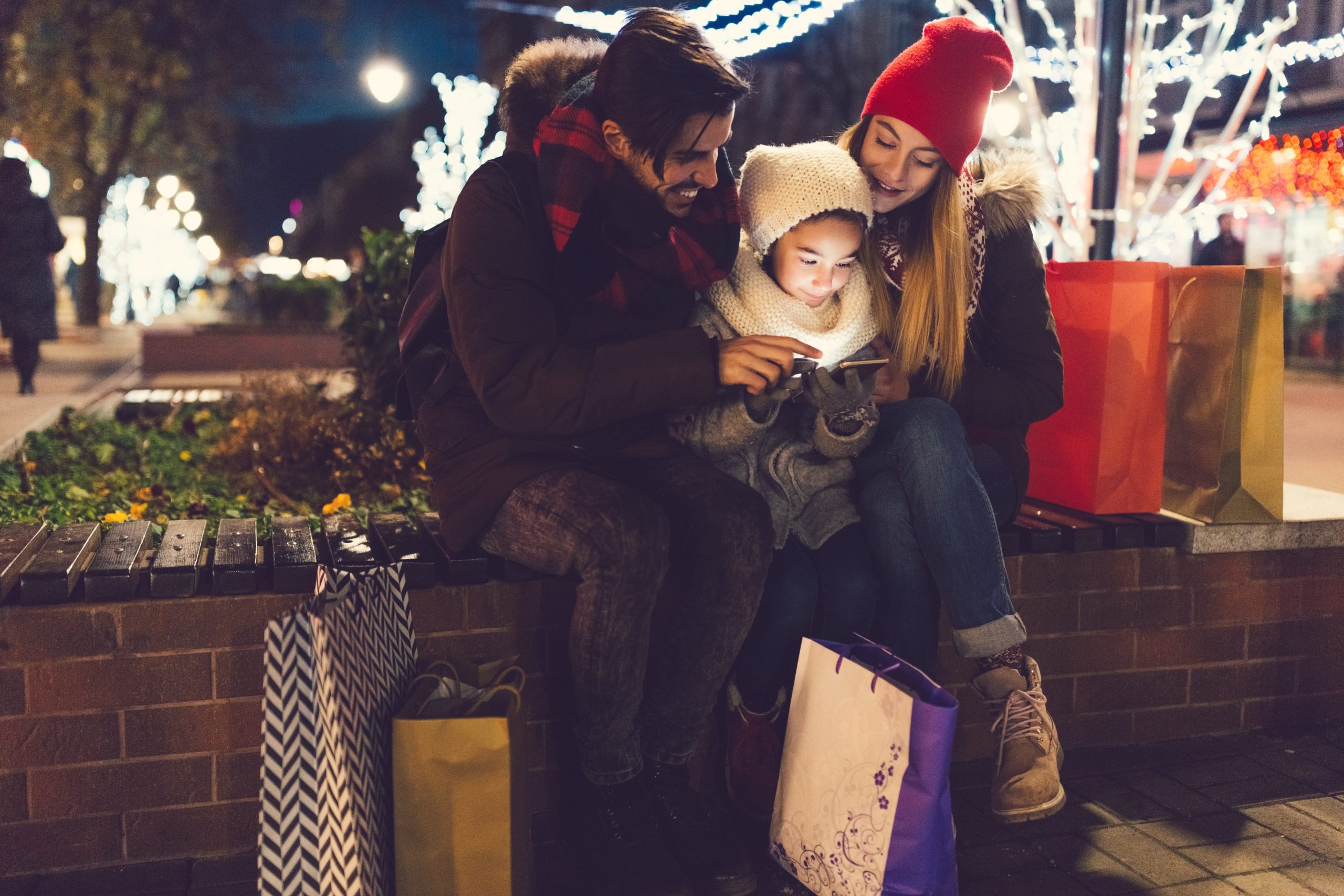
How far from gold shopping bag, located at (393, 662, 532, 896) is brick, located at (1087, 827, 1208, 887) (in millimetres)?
1473

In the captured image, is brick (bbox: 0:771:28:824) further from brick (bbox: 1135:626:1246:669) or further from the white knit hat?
brick (bbox: 1135:626:1246:669)

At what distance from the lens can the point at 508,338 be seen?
2.60m

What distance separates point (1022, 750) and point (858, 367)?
972 millimetres

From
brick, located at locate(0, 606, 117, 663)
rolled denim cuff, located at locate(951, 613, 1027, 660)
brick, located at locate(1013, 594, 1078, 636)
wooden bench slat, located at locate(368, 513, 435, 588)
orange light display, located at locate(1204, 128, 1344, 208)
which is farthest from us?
orange light display, located at locate(1204, 128, 1344, 208)

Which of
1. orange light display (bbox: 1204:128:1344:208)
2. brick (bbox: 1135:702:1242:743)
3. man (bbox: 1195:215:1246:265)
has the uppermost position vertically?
orange light display (bbox: 1204:128:1344:208)

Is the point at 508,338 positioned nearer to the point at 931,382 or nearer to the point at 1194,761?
the point at 931,382

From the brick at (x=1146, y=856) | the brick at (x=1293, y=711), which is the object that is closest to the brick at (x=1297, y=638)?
the brick at (x=1293, y=711)

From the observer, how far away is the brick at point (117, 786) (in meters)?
2.68

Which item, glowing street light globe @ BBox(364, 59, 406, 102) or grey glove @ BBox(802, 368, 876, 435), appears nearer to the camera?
grey glove @ BBox(802, 368, 876, 435)

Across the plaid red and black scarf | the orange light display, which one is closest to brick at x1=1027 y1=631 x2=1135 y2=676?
the plaid red and black scarf

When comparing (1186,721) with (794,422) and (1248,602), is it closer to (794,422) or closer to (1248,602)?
(1248,602)

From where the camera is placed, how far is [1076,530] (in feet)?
11.0

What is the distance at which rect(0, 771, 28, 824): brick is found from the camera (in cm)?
265

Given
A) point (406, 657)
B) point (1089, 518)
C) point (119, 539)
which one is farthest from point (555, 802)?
point (1089, 518)
